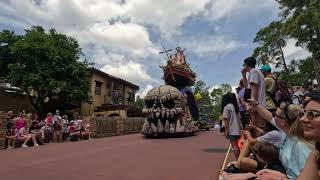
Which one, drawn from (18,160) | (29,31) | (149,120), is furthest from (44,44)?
(18,160)

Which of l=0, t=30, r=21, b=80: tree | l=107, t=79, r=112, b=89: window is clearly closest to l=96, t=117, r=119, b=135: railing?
l=0, t=30, r=21, b=80: tree

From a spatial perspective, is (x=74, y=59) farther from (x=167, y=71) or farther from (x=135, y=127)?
(x=167, y=71)

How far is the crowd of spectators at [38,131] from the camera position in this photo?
17312 millimetres

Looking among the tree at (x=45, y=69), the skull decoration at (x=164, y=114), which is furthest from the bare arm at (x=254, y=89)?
the tree at (x=45, y=69)

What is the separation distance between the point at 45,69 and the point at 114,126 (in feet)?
38.7

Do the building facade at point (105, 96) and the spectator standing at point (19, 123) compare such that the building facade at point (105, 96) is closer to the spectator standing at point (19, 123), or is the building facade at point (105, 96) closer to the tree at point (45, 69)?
the tree at point (45, 69)

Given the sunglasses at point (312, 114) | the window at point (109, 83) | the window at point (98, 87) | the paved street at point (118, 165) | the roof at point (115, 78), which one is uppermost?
the roof at point (115, 78)

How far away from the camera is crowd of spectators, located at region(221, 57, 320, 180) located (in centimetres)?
305

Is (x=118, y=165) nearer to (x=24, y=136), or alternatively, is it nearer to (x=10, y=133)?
(x=24, y=136)

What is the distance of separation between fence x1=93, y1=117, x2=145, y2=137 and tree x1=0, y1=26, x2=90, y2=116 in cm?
835

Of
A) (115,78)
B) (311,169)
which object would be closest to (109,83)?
(115,78)

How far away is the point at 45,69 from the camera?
36.4 meters

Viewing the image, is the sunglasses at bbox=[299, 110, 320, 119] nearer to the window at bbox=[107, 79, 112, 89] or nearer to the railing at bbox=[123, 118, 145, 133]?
the railing at bbox=[123, 118, 145, 133]

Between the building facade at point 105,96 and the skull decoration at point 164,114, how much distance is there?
22164mm
